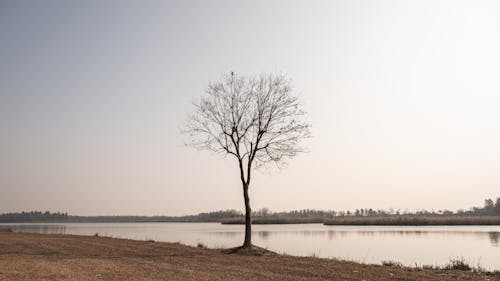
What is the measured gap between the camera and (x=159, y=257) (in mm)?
24203

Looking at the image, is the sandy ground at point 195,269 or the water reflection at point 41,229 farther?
the water reflection at point 41,229

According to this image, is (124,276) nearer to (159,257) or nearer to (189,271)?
(189,271)

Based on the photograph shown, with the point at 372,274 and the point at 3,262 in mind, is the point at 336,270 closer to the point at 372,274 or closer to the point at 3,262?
the point at 372,274

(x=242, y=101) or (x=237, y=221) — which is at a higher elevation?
(x=242, y=101)

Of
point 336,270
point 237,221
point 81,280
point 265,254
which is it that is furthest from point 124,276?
point 237,221

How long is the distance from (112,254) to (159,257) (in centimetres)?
330

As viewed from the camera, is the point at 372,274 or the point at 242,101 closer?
the point at 372,274

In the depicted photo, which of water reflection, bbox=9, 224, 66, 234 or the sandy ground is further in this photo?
water reflection, bbox=9, 224, 66, 234

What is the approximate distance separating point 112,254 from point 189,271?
8.98m

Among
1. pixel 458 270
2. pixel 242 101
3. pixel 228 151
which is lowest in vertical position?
pixel 458 270

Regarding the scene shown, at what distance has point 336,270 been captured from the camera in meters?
19.2

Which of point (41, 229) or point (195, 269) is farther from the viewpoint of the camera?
point (41, 229)

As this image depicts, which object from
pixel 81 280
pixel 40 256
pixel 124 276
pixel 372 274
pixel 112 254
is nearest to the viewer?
pixel 81 280

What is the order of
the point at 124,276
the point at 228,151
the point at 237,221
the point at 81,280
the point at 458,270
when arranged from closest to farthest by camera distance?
the point at 81,280, the point at 124,276, the point at 458,270, the point at 228,151, the point at 237,221
